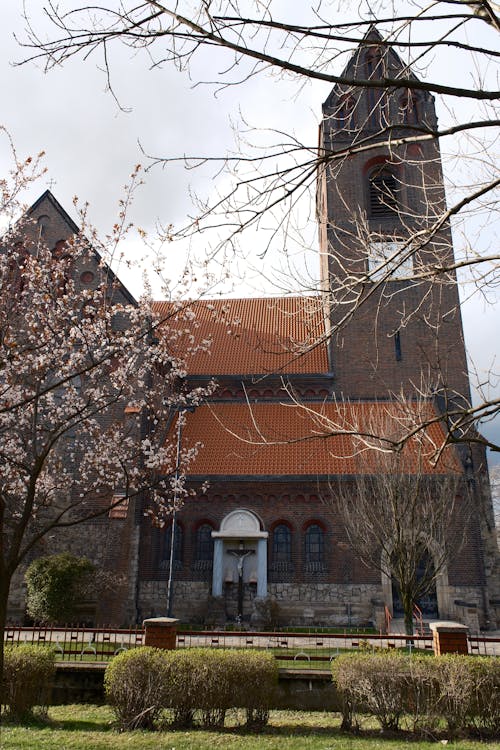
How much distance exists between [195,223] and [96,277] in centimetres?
1683

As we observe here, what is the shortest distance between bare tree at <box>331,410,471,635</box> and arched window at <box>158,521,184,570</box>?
533 cm

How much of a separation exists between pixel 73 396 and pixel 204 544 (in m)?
7.24

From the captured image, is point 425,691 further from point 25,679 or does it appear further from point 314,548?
point 314,548

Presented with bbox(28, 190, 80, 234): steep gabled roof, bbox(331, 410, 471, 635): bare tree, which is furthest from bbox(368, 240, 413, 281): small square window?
bbox(28, 190, 80, 234): steep gabled roof

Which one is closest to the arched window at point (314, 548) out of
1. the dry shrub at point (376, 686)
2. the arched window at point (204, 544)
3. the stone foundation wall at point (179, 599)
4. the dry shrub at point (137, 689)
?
the arched window at point (204, 544)

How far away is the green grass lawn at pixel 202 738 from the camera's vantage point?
7.21m

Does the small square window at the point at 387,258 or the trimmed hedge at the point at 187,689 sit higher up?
the small square window at the point at 387,258

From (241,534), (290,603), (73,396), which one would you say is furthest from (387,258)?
(290,603)

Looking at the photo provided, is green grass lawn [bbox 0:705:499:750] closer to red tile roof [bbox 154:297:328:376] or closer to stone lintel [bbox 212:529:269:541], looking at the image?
stone lintel [bbox 212:529:269:541]

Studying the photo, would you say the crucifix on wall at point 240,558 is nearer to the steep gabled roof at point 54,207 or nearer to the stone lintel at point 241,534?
the stone lintel at point 241,534

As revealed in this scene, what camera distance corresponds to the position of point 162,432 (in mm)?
20844

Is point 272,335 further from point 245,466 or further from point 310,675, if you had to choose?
point 310,675

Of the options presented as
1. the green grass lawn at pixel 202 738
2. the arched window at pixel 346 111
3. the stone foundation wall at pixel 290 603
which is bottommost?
the green grass lawn at pixel 202 738

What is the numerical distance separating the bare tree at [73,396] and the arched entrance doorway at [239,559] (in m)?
1.91
